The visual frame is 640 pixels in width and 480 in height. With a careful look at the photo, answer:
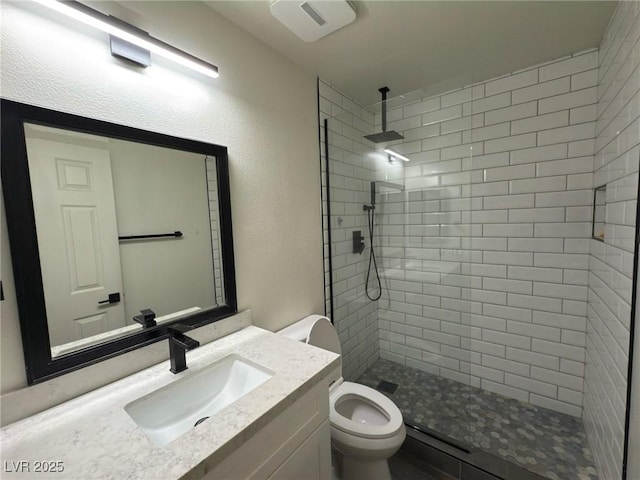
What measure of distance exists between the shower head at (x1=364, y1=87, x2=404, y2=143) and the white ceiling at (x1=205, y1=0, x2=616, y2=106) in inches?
6.8

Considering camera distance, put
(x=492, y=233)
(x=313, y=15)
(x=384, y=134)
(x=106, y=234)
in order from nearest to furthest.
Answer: (x=106, y=234) < (x=313, y=15) < (x=492, y=233) < (x=384, y=134)

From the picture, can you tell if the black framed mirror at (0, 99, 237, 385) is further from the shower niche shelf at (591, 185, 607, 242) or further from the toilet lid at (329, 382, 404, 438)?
the shower niche shelf at (591, 185, 607, 242)

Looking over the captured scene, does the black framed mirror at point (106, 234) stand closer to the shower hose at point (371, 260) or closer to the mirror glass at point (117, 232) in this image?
the mirror glass at point (117, 232)

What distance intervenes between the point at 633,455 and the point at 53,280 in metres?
2.13

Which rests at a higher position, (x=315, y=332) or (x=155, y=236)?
(x=155, y=236)

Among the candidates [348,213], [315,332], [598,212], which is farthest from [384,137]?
[315,332]

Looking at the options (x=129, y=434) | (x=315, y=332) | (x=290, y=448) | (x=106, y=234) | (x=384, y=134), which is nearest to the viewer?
(x=129, y=434)

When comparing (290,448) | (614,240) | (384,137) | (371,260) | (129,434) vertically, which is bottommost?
(290,448)

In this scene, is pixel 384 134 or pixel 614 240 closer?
pixel 614 240

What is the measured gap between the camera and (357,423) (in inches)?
54.7

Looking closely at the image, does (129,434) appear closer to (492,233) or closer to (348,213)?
(348,213)

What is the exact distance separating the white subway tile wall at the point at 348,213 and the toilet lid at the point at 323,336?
357 mm

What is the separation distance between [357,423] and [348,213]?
1430 millimetres

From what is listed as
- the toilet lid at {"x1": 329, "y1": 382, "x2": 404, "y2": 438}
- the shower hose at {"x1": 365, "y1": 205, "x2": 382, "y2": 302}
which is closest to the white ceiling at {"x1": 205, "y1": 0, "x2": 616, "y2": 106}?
the shower hose at {"x1": 365, "y1": 205, "x2": 382, "y2": 302}
